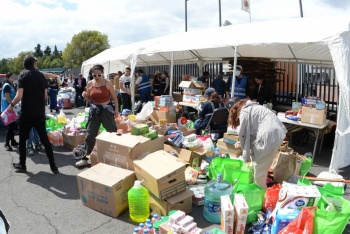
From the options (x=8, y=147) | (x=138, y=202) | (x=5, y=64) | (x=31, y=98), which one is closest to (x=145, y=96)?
(x=8, y=147)

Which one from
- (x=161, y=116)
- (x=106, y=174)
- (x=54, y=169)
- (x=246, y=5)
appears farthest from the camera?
(x=246, y=5)

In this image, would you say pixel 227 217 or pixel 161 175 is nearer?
pixel 227 217

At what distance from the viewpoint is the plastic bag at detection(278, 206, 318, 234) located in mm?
2725

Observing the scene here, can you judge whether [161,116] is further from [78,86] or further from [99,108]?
[78,86]

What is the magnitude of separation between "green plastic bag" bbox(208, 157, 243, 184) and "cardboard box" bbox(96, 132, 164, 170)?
0.85 metres

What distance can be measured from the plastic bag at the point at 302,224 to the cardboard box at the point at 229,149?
A: 254cm

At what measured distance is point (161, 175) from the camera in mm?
3361

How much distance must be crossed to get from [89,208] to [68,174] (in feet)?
4.46

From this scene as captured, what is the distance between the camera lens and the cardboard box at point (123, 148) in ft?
12.8

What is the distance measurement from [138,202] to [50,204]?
1312mm

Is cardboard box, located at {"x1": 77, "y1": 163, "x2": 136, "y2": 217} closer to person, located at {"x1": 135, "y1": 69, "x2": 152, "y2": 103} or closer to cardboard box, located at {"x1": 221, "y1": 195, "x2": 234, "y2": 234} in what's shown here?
cardboard box, located at {"x1": 221, "y1": 195, "x2": 234, "y2": 234}

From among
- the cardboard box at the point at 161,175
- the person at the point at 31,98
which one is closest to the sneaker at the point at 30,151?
the person at the point at 31,98

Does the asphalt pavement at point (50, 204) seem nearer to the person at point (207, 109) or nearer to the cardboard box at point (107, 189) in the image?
the cardboard box at point (107, 189)

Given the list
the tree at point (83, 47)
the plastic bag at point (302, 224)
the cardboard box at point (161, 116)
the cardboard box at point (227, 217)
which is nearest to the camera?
the plastic bag at point (302, 224)
